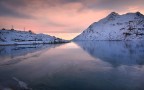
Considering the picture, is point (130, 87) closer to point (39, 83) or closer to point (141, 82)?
point (141, 82)

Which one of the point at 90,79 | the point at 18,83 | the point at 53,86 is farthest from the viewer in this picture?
the point at 90,79

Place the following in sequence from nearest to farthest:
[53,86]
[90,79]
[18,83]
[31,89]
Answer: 1. [31,89]
2. [53,86]
3. [18,83]
4. [90,79]

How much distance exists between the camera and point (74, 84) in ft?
50.7

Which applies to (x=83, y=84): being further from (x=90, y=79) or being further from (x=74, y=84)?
(x=90, y=79)

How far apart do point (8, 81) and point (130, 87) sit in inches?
462

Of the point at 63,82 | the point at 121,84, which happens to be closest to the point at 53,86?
the point at 63,82

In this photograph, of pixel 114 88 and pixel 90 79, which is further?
pixel 90 79

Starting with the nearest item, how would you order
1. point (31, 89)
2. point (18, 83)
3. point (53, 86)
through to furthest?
point (31, 89) < point (53, 86) < point (18, 83)

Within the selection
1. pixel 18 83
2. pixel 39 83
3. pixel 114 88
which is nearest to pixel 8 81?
pixel 18 83

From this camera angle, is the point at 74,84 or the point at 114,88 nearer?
the point at 114,88

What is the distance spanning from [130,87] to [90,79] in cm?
428

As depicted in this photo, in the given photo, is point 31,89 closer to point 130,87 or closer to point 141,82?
point 130,87

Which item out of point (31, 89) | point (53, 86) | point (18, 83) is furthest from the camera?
point (18, 83)

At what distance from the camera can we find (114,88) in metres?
14.4
